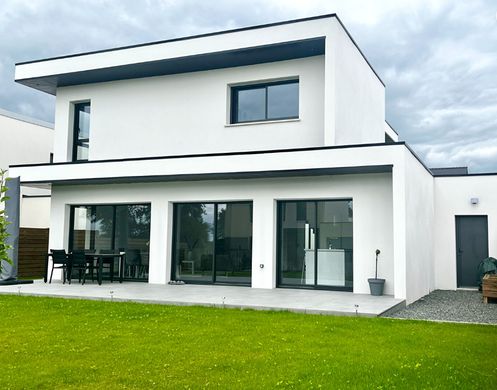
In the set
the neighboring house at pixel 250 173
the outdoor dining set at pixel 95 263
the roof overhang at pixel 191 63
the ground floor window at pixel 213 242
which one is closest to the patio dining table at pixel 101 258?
the outdoor dining set at pixel 95 263

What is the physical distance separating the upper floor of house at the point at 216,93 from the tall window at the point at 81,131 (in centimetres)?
3

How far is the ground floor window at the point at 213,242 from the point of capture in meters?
13.9

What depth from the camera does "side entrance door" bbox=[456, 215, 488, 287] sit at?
51.4ft

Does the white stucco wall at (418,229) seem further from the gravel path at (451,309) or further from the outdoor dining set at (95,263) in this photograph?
the outdoor dining set at (95,263)

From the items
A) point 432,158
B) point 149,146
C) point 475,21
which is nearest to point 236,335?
point 149,146

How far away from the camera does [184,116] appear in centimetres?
1552

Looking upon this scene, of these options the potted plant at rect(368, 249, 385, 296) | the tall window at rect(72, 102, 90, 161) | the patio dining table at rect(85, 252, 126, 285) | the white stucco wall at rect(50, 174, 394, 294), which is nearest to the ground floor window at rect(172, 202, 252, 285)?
the white stucco wall at rect(50, 174, 394, 294)

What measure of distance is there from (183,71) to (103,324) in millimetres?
9318

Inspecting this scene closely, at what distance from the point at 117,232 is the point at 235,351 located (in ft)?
31.9

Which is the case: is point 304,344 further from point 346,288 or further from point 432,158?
point 432,158

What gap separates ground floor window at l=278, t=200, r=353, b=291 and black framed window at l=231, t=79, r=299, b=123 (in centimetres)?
265

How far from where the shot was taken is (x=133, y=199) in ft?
49.8

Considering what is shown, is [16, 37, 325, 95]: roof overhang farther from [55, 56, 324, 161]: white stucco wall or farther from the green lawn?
the green lawn

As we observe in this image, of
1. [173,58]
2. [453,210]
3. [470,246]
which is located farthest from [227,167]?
[470,246]
